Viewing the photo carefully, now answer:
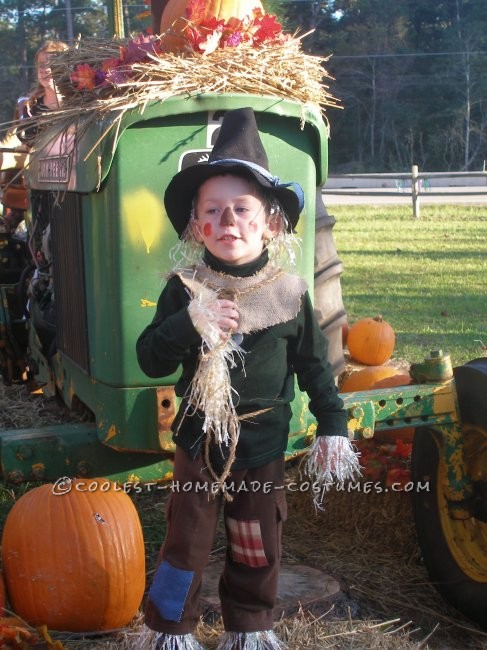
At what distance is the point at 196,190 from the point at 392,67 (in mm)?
47913

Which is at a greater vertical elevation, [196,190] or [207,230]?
[196,190]

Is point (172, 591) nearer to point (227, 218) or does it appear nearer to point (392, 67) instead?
point (227, 218)

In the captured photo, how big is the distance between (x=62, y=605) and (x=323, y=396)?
3.89 ft

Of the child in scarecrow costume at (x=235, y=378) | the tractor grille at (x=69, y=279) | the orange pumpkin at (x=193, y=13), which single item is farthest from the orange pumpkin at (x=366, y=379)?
the child in scarecrow costume at (x=235, y=378)

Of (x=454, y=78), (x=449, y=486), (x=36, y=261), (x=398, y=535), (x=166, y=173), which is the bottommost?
(x=398, y=535)

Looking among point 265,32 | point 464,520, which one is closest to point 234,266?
point 265,32

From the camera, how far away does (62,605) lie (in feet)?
11.1

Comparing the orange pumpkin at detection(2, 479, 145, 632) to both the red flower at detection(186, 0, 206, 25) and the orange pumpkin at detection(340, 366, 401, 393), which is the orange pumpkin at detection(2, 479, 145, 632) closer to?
the red flower at detection(186, 0, 206, 25)

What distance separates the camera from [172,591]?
295 cm

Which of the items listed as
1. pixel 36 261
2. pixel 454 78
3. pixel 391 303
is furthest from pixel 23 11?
pixel 36 261

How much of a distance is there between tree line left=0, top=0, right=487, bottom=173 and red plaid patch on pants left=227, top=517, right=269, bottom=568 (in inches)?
1606

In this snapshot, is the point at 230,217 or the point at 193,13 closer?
the point at 230,217

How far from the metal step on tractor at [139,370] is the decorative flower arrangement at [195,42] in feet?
0.72

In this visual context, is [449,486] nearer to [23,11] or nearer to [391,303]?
[391,303]
